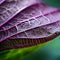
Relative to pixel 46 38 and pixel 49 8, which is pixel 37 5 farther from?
pixel 46 38

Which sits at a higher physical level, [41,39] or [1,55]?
[41,39]

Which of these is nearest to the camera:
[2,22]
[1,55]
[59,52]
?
[2,22]

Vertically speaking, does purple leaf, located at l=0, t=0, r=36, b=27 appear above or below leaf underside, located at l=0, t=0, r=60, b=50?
above

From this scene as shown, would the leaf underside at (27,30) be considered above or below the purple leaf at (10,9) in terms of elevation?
below

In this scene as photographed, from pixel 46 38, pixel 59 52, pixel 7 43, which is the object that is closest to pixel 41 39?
pixel 46 38
